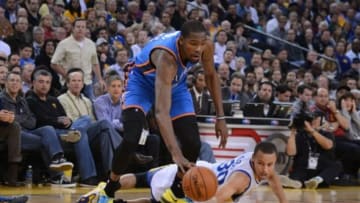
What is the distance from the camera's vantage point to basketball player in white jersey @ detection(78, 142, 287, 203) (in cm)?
755

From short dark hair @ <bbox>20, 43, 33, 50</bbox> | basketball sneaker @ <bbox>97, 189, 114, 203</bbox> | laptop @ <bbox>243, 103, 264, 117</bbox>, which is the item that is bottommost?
basketball sneaker @ <bbox>97, 189, 114, 203</bbox>

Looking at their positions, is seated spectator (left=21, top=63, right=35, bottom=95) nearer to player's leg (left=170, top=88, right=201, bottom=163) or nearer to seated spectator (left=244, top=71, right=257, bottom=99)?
seated spectator (left=244, top=71, right=257, bottom=99)

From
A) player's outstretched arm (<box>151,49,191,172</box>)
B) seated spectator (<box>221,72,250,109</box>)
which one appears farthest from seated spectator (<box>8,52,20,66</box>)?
player's outstretched arm (<box>151,49,191,172</box>)

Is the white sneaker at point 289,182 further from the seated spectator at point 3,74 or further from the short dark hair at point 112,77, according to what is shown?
the seated spectator at point 3,74

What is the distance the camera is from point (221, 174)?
26.3ft

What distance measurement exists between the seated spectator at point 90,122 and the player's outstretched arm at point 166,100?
415 cm

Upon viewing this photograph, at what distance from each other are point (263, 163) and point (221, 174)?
577 millimetres

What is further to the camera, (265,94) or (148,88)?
(265,94)

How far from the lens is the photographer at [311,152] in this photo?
40.6ft

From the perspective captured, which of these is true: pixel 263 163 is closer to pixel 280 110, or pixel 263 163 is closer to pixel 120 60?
pixel 280 110

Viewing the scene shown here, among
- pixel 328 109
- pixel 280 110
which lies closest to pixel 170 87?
pixel 280 110

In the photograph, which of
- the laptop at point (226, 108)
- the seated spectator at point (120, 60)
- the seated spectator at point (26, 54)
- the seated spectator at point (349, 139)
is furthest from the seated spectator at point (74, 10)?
the seated spectator at point (349, 139)

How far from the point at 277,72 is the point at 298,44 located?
4.32 metres

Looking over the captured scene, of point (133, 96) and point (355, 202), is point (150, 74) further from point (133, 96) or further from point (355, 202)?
point (355, 202)
